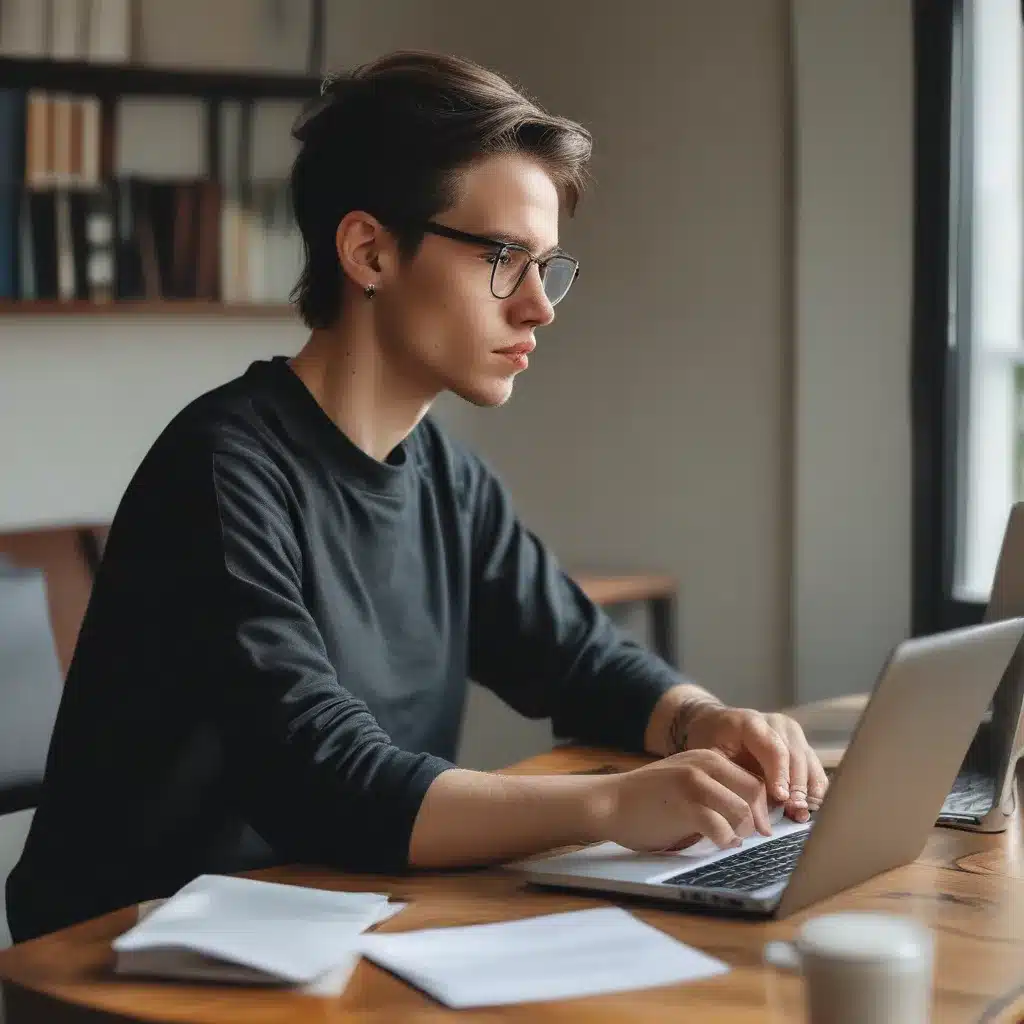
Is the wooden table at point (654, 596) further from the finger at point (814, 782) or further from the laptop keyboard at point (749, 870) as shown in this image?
the laptop keyboard at point (749, 870)

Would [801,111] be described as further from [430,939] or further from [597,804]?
[430,939]

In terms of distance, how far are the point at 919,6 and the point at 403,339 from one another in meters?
1.66

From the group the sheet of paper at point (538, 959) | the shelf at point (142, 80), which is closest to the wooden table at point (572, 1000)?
the sheet of paper at point (538, 959)

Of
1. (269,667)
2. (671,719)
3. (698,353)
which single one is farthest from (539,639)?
(698,353)

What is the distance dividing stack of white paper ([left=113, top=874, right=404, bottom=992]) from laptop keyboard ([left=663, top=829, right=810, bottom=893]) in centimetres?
24

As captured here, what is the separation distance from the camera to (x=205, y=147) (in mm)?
3062

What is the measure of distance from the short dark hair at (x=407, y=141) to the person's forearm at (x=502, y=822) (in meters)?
0.64

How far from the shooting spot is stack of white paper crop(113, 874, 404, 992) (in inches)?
37.2

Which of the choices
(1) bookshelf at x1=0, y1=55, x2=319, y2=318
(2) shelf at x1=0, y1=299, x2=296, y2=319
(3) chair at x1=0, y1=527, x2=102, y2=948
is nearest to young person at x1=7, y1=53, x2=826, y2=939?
(3) chair at x1=0, y1=527, x2=102, y2=948

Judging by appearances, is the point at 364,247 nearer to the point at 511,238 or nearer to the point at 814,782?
the point at 511,238

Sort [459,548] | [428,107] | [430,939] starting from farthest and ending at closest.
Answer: [459,548] → [428,107] → [430,939]

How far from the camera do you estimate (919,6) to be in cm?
279

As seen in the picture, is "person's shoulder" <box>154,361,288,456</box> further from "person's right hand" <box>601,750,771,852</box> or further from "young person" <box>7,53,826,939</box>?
"person's right hand" <box>601,750,771,852</box>

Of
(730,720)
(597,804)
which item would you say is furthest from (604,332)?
(597,804)
